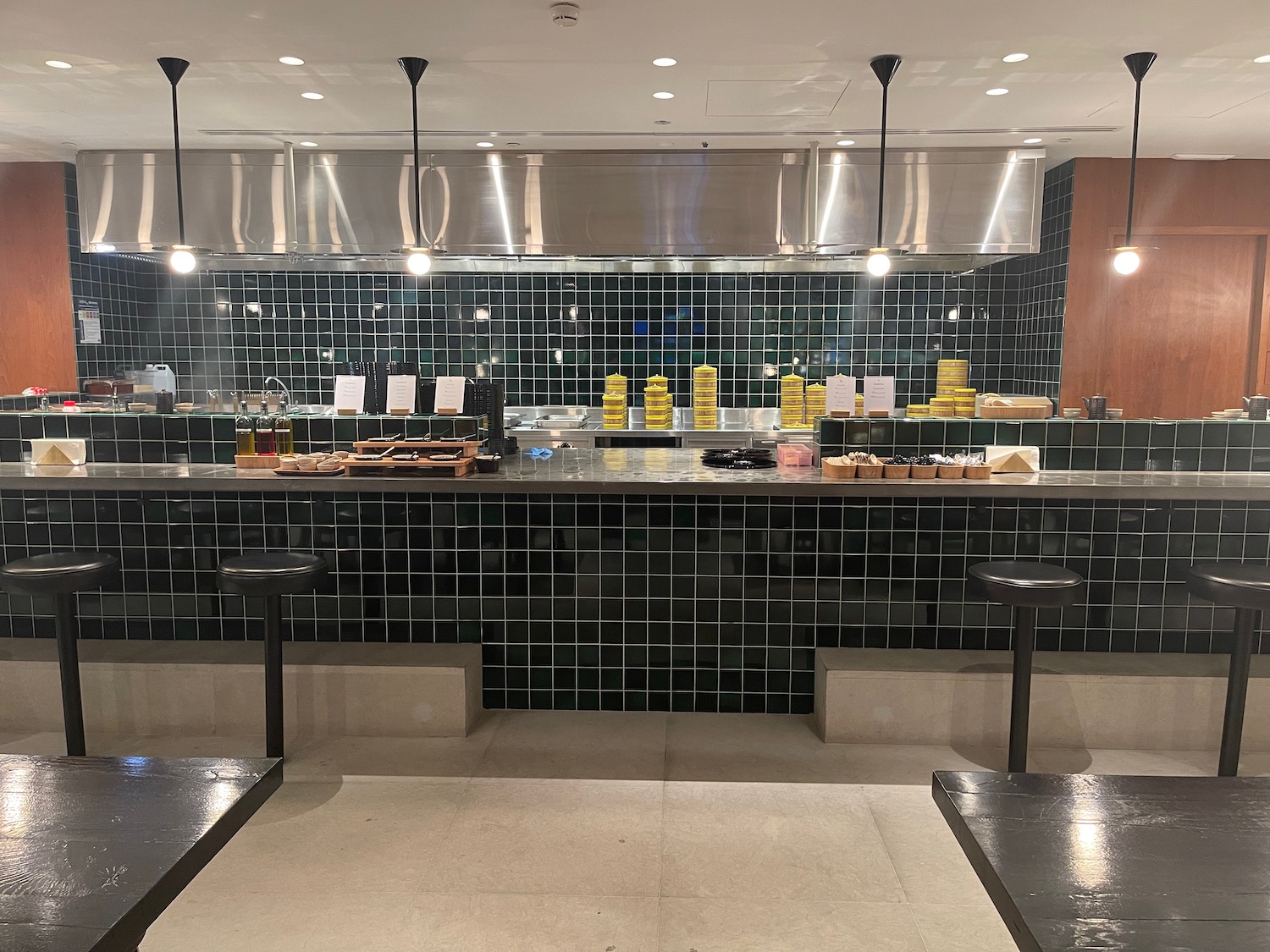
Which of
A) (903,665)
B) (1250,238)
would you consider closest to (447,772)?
(903,665)

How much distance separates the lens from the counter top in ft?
Result: 11.5

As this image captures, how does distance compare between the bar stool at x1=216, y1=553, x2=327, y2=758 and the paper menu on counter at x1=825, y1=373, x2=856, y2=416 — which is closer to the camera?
the bar stool at x1=216, y1=553, x2=327, y2=758

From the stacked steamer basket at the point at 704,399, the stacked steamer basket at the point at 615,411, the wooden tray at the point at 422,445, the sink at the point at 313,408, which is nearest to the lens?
the wooden tray at the point at 422,445

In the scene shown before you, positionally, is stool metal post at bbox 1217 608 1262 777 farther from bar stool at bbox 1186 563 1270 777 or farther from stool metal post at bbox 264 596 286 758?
stool metal post at bbox 264 596 286 758

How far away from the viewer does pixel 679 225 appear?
18.3ft

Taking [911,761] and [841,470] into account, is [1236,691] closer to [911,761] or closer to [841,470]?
[911,761]

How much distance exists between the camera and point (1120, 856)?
1.50 metres

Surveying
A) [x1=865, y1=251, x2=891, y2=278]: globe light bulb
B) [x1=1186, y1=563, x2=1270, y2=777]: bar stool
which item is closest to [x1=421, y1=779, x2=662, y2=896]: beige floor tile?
[x1=1186, y1=563, x2=1270, y2=777]: bar stool

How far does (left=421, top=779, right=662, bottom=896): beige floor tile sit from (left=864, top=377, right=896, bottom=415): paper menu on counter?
2.17 m

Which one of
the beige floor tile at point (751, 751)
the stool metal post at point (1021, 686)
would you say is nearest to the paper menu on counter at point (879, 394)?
the stool metal post at point (1021, 686)

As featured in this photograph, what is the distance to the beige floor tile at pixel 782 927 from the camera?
8.11ft

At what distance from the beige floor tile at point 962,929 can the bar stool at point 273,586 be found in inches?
90.8

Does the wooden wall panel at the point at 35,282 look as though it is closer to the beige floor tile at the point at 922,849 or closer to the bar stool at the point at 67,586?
the bar stool at the point at 67,586

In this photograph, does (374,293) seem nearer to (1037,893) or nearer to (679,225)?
(679,225)
